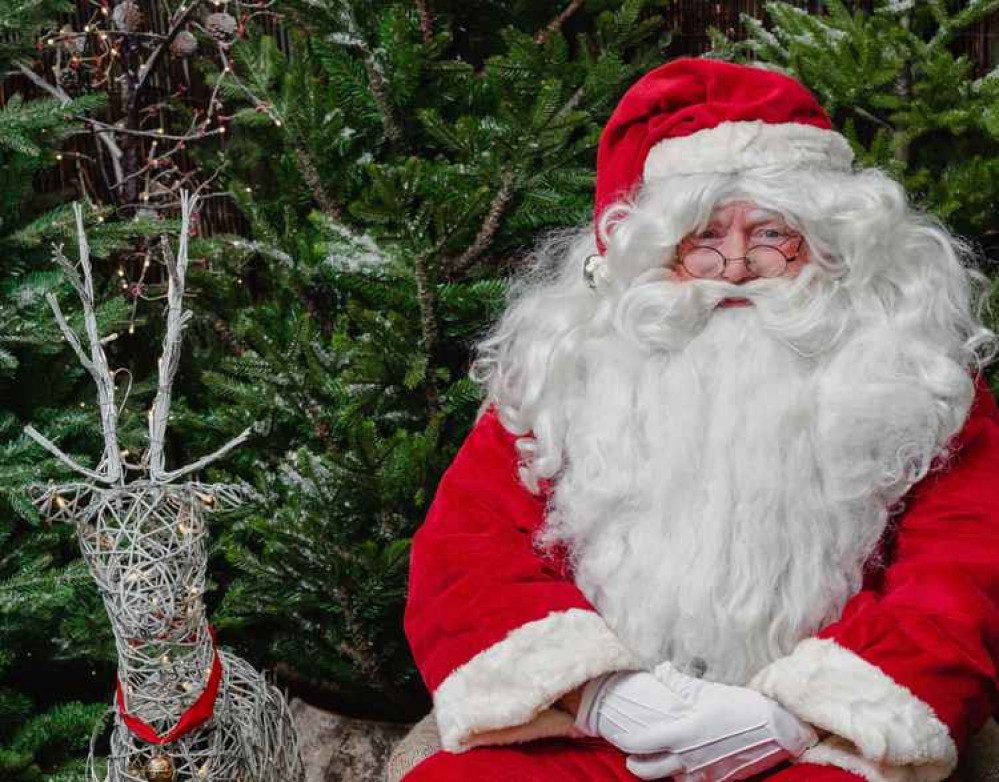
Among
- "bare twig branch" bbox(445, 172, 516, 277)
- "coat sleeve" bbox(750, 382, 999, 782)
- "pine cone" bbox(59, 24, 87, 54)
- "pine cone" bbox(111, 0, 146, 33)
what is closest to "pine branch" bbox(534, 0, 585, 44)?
"bare twig branch" bbox(445, 172, 516, 277)

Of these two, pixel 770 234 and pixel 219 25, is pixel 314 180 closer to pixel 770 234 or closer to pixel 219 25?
pixel 219 25

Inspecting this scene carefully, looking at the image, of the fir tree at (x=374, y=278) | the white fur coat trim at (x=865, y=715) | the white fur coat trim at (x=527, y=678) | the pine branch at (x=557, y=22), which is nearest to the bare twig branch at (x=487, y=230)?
the fir tree at (x=374, y=278)

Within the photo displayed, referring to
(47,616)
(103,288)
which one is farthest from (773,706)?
(103,288)

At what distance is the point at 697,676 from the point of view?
6.25 feet

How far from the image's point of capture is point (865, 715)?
5.54ft

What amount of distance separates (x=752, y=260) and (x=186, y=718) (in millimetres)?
1338

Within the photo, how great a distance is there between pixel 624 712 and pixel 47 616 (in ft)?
4.97

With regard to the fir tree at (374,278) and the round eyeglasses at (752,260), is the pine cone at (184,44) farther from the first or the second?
the round eyeglasses at (752,260)

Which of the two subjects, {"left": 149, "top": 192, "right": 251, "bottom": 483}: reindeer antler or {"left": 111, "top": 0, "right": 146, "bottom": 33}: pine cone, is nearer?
{"left": 149, "top": 192, "right": 251, "bottom": 483}: reindeer antler

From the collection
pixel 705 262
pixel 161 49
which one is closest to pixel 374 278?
pixel 705 262

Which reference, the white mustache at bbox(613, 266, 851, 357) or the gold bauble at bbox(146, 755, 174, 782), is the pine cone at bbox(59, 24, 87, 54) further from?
the gold bauble at bbox(146, 755, 174, 782)

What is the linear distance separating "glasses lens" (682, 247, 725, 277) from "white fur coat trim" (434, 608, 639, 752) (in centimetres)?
67

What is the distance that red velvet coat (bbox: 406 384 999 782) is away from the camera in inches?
67.7

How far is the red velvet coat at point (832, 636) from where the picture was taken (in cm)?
172
